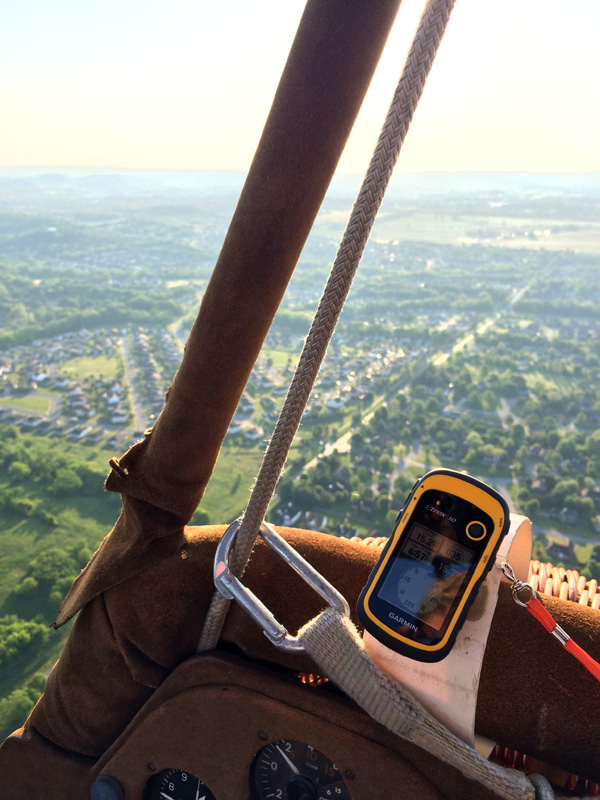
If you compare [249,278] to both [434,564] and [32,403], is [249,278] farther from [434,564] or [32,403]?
[32,403]

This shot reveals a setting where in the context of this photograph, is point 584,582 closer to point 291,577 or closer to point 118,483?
point 291,577

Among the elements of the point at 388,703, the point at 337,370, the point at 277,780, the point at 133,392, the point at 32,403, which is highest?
the point at 388,703

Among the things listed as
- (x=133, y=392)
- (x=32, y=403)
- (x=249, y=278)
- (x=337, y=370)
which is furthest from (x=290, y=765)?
(x=32, y=403)

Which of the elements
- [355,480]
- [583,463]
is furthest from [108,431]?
[583,463]

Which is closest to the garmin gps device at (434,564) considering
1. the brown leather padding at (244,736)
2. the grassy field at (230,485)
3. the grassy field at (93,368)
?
the brown leather padding at (244,736)

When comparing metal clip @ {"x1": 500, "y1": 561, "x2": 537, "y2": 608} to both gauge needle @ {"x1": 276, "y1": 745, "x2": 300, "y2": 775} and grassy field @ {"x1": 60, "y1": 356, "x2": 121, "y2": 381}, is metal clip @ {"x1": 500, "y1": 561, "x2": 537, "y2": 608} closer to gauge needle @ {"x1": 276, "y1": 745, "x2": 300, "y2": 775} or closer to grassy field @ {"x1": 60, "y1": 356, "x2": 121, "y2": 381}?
gauge needle @ {"x1": 276, "y1": 745, "x2": 300, "y2": 775}
